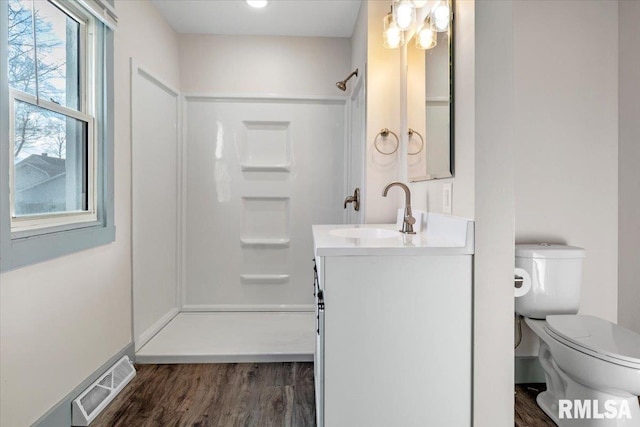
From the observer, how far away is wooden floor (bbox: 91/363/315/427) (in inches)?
62.7

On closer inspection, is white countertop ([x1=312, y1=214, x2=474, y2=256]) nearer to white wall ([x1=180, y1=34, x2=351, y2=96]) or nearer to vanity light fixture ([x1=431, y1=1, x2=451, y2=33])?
vanity light fixture ([x1=431, y1=1, x2=451, y2=33])

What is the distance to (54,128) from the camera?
1.55 metres

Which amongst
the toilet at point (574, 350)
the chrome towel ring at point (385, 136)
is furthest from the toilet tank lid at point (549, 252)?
the chrome towel ring at point (385, 136)

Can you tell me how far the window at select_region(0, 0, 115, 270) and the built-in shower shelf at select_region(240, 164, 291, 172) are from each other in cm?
118

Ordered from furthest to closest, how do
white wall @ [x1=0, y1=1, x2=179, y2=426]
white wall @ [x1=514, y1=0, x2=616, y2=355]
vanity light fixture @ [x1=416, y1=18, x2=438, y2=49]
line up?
white wall @ [x1=514, y1=0, x2=616, y2=355]
vanity light fixture @ [x1=416, y1=18, x2=438, y2=49]
white wall @ [x1=0, y1=1, x2=179, y2=426]

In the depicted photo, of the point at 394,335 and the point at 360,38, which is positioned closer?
the point at 394,335

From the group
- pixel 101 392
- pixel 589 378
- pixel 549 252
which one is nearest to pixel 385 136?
pixel 549 252

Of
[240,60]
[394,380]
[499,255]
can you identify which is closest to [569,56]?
[499,255]

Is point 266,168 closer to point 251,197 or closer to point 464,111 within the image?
point 251,197

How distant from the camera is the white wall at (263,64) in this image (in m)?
2.92

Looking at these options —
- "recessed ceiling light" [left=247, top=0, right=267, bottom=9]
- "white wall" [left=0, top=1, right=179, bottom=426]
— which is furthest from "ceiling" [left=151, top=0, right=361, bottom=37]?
"white wall" [left=0, top=1, right=179, bottom=426]

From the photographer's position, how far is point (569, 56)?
1898 mm

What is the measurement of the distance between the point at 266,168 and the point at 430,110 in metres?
1.66

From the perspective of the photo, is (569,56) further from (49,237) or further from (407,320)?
(49,237)
